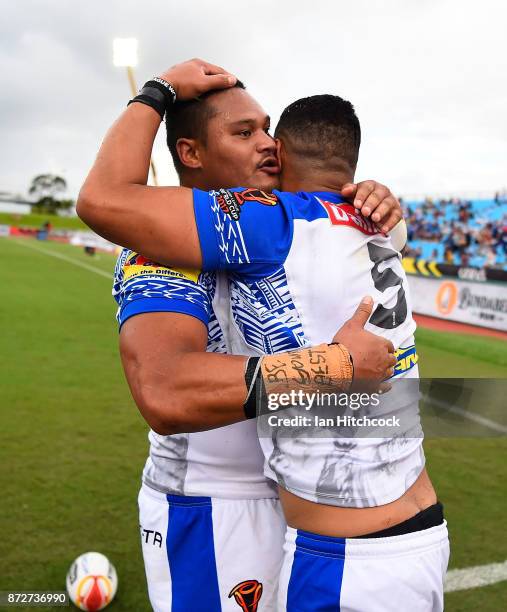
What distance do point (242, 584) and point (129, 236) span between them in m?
1.14

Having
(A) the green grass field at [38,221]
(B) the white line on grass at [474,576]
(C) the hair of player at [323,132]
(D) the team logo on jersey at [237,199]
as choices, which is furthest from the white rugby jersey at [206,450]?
(A) the green grass field at [38,221]

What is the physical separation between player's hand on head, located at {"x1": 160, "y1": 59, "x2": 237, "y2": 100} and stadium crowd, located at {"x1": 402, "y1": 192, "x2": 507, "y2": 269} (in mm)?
21693

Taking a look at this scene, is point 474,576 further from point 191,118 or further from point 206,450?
point 191,118

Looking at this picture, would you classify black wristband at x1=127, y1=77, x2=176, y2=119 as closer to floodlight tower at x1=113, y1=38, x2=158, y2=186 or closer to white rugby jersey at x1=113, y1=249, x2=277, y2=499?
white rugby jersey at x1=113, y1=249, x2=277, y2=499

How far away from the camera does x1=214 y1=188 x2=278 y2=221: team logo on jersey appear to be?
156 cm

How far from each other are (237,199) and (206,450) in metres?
0.82

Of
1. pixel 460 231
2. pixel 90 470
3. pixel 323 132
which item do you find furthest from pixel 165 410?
pixel 460 231

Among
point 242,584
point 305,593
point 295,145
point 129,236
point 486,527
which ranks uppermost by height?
point 295,145

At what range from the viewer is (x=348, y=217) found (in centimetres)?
174

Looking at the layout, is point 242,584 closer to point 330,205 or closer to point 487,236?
point 330,205

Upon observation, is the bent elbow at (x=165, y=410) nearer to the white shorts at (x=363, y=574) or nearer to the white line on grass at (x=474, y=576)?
the white shorts at (x=363, y=574)

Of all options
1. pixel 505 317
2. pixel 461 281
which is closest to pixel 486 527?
pixel 505 317

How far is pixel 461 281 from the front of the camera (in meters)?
13.3

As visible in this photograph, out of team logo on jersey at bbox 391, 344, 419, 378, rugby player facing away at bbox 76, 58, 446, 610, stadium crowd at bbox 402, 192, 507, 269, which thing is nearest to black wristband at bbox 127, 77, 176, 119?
rugby player facing away at bbox 76, 58, 446, 610
